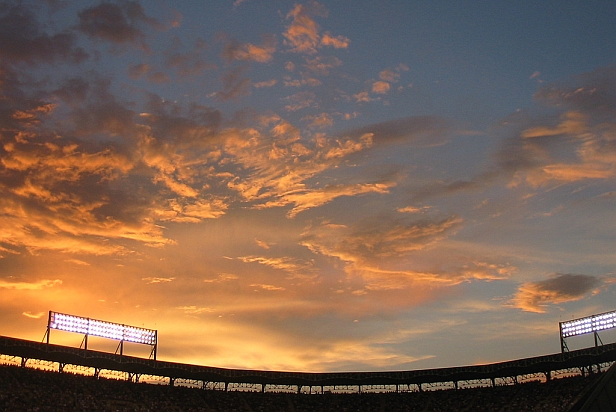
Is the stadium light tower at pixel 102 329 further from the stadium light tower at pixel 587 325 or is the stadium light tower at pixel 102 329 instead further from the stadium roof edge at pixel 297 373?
the stadium light tower at pixel 587 325

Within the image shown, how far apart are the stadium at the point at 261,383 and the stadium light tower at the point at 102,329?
0.14m

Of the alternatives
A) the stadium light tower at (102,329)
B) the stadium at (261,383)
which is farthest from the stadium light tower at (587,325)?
the stadium light tower at (102,329)

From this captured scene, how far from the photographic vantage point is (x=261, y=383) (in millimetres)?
91938

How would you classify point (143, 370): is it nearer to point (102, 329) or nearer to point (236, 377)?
point (102, 329)

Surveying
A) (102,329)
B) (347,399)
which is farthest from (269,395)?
(102,329)

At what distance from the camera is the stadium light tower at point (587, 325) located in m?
78.2

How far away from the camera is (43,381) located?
71062mm

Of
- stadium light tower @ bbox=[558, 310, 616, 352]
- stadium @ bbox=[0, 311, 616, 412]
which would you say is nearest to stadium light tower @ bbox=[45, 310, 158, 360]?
stadium @ bbox=[0, 311, 616, 412]

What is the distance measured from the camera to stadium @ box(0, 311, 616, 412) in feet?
232

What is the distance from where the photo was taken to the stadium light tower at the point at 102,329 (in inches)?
3014

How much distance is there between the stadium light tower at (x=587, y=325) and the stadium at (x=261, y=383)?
5.5 inches

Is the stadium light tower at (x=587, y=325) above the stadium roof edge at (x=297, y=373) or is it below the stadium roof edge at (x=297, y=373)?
above

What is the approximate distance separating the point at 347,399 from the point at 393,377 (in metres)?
8.21

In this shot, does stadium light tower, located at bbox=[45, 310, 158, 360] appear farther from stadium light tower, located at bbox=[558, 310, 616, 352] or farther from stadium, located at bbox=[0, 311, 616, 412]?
stadium light tower, located at bbox=[558, 310, 616, 352]
